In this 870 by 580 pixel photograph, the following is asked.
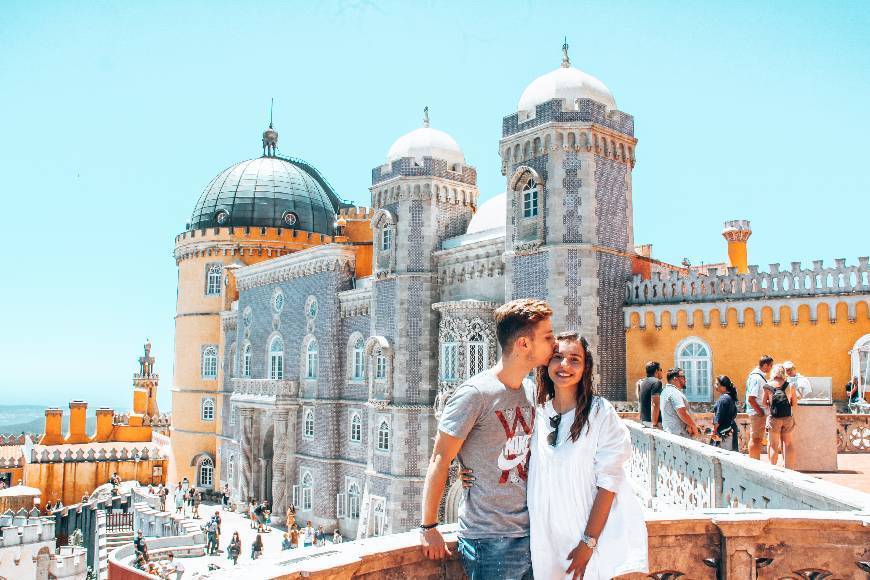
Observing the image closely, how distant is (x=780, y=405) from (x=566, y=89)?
45.3 feet

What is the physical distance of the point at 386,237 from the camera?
26.9 meters

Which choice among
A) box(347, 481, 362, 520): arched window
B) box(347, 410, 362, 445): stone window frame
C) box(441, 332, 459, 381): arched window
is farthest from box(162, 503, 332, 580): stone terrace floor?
box(441, 332, 459, 381): arched window

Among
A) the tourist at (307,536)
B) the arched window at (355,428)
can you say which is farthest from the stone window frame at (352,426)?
the tourist at (307,536)

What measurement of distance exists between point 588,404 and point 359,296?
2512cm

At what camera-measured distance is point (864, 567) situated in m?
4.10

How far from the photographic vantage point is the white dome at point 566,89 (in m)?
21.3

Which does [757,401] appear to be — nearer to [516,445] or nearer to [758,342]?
[516,445]

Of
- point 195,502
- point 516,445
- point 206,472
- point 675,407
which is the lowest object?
→ point 195,502

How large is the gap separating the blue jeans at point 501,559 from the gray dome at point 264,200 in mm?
37461

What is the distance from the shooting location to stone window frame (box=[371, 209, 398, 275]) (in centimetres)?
2630

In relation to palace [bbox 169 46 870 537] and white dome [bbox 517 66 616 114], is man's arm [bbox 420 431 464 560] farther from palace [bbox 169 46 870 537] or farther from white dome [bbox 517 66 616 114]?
white dome [bbox 517 66 616 114]

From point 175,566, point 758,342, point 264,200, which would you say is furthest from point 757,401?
point 264,200

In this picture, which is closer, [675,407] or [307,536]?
[675,407]

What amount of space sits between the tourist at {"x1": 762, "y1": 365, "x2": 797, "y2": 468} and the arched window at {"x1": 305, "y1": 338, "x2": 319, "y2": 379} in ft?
76.3
